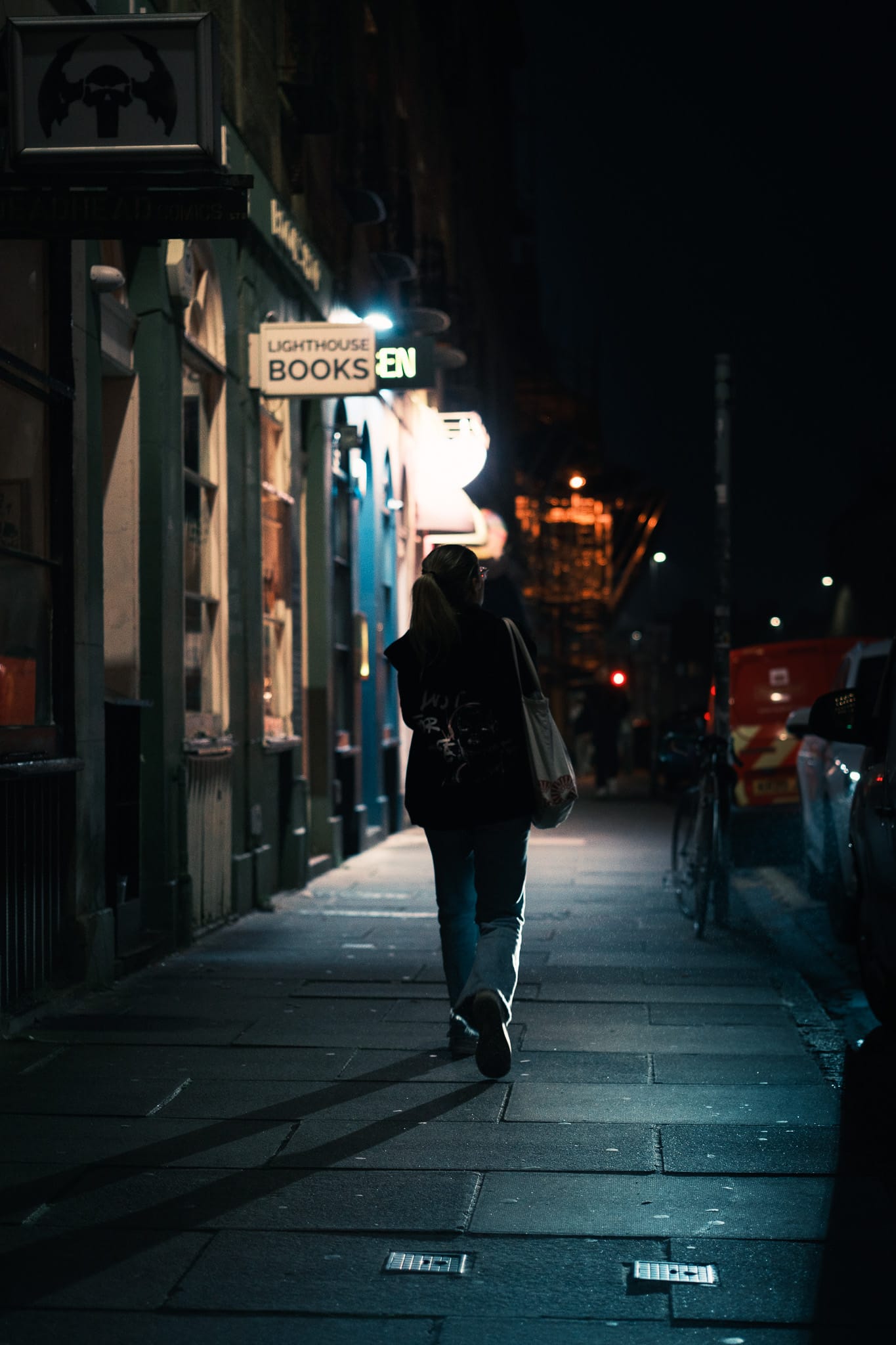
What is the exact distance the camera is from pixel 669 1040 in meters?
7.19

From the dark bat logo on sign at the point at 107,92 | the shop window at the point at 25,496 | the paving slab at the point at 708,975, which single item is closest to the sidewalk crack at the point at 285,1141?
the shop window at the point at 25,496

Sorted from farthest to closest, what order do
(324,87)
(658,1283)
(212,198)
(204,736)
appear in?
1. (324,87)
2. (204,736)
3. (212,198)
4. (658,1283)

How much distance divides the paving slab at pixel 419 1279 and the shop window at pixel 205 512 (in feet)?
21.7

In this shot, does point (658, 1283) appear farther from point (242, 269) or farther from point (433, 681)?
point (242, 269)

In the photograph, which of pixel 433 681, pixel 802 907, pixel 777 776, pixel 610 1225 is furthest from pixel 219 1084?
pixel 777 776

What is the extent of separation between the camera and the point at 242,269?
12.4 m

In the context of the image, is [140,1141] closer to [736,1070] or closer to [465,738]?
[465,738]

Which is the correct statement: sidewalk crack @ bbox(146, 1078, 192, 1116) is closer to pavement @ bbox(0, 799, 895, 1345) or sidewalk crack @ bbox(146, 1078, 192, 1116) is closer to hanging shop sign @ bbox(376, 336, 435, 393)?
pavement @ bbox(0, 799, 895, 1345)

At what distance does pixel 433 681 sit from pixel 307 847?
25.6 ft

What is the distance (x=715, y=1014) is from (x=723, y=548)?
16.4 ft

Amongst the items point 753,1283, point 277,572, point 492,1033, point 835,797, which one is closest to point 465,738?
point 492,1033

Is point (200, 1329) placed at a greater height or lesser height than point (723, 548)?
lesser

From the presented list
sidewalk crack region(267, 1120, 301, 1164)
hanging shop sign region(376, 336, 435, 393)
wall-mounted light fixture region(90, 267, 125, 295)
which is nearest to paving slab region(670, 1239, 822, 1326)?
sidewalk crack region(267, 1120, 301, 1164)

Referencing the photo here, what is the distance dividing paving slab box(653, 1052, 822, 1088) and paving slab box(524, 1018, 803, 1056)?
3.8 inches
